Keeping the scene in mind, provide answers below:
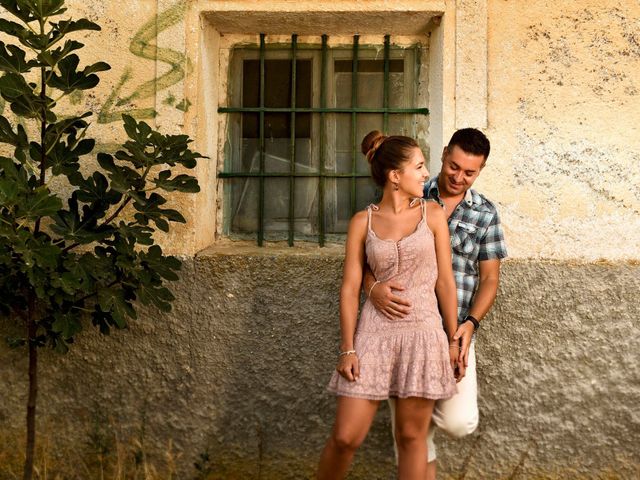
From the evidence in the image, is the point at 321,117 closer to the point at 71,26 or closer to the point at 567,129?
the point at 567,129

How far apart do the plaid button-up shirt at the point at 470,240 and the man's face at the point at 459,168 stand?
98 mm

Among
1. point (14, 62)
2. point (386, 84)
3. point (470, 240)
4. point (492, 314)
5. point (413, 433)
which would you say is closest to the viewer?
point (413, 433)

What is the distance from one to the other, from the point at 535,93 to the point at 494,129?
0.88 ft

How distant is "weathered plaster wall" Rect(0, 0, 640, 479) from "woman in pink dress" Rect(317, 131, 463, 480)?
782 millimetres

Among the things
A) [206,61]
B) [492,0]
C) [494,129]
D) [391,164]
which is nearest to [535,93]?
[494,129]

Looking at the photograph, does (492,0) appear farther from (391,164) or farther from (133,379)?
(133,379)

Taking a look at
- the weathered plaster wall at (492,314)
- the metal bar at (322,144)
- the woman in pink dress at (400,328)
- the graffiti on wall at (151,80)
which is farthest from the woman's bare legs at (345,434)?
the graffiti on wall at (151,80)

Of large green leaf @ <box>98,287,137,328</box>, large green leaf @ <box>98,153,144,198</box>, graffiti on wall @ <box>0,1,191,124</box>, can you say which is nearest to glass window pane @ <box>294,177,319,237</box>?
graffiti on wall @ <box>0,1,191,124</box>

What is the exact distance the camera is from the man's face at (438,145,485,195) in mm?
3119

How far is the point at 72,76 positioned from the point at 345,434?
6.07 feet

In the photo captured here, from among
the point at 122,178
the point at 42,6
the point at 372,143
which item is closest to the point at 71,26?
the point at 42,6

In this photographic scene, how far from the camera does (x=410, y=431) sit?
298 centimetres

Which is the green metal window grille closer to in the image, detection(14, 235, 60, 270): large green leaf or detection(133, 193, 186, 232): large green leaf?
detection(133, 193, 186, 232): large green leaf

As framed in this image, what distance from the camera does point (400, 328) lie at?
2967mm
